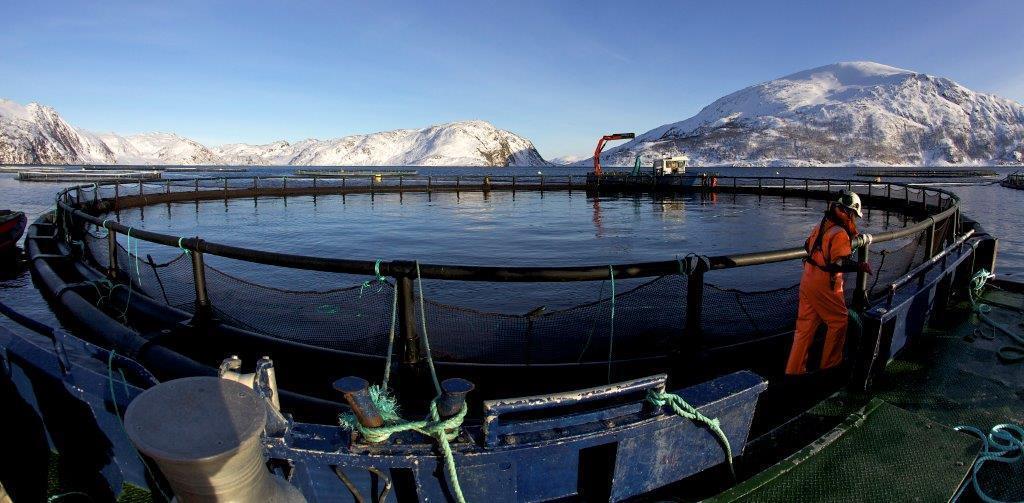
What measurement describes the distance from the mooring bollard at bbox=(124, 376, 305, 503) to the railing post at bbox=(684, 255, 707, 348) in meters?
3.10

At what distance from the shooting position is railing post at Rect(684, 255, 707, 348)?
389cm

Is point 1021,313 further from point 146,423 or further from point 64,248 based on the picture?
point 64,248

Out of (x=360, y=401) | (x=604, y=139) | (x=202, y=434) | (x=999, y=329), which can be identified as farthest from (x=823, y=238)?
(x=604, y=139)

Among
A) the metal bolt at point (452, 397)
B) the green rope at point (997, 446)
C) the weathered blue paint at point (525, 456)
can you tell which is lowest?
the green rope at point (997, 446)

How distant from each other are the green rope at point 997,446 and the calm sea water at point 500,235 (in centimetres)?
546

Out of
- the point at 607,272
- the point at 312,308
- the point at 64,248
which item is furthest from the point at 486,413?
the point at 64,248

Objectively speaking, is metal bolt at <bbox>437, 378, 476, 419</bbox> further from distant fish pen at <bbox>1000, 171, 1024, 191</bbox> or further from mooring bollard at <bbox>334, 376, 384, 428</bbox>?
distant fish pen at <bbox>1000, 171, 1024, 191</bbox>

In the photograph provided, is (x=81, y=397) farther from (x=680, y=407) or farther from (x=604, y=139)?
(x=604, y=139)

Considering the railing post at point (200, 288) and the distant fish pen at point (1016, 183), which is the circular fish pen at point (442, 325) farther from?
the distant fish pen at point (1016, 183)

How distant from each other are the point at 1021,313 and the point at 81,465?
30.4 feet

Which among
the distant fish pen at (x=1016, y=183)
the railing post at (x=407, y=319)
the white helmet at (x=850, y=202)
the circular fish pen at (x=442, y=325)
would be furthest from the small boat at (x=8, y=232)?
the distant fish pen at (x=1016, y=183)

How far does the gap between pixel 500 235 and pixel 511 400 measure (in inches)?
588

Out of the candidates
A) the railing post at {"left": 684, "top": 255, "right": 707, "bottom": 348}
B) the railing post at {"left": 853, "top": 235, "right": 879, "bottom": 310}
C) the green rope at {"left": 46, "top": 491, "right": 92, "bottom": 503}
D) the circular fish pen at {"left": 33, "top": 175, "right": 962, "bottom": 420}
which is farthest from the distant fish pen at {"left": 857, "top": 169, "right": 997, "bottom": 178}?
the green rope at {"left": 46, "top": 491, "right": 92, "bottom": 503}

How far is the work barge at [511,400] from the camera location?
6.98 feet
